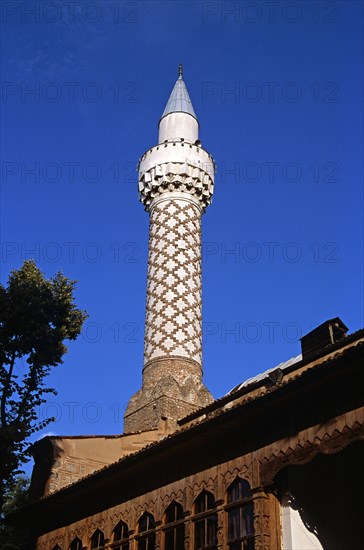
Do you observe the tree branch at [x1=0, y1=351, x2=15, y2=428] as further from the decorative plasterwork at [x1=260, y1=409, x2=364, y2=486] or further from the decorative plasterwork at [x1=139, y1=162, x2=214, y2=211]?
the decorative plasterwork at [x1=139, y1=162, x2=214, y2=211]

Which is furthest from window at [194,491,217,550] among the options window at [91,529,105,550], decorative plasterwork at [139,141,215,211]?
decorative plasterwork at [139,141,215,211]

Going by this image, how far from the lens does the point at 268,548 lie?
10094 mm

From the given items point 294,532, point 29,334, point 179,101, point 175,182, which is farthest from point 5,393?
point 179,101

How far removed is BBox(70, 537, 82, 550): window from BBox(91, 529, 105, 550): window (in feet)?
1.62

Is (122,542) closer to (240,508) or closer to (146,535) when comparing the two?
Result: (146,535)

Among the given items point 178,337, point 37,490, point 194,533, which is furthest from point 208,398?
point 194,533

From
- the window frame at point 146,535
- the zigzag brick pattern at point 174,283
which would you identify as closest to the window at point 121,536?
the window frame at point 146,535

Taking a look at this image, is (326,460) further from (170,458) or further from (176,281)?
(176,281)

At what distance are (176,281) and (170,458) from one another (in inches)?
387

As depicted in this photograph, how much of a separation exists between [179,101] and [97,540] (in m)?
17.1

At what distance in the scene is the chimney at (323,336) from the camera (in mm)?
15320

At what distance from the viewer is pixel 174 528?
12305mm

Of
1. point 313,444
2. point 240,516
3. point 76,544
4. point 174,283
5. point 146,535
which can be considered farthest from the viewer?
point 174,283

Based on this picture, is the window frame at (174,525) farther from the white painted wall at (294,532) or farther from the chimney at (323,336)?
the chimney at (323,336)
